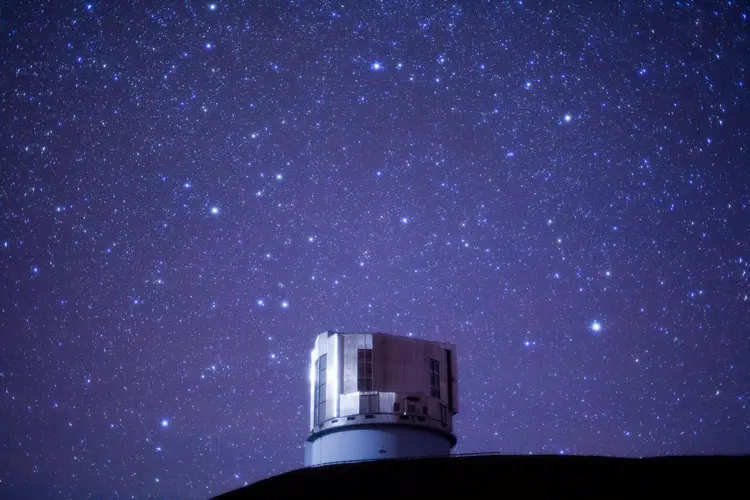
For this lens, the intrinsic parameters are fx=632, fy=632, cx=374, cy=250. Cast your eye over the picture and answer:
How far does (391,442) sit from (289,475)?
5.74 metres

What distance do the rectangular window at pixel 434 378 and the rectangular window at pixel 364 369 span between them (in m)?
2.18

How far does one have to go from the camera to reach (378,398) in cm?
1894

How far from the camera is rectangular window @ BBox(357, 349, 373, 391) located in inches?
762

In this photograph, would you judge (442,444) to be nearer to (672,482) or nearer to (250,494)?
(250,494)

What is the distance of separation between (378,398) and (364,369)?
1.07 meters

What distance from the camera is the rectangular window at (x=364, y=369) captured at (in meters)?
19.4

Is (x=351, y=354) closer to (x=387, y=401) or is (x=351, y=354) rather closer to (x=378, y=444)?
(x=387, y=401)

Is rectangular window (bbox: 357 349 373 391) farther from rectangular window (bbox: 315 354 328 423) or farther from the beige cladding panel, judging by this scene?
rectangular window (bbox: 315 354 328 423)

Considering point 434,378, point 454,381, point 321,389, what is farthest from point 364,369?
point 454,381

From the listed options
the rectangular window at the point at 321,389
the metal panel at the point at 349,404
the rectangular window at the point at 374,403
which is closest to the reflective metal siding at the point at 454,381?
the rectangular window at the point at 374,403

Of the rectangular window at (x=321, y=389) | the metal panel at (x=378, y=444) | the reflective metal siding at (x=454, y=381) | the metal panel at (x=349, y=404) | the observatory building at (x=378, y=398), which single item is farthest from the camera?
the reflective metal siding at (x=454, y=381)

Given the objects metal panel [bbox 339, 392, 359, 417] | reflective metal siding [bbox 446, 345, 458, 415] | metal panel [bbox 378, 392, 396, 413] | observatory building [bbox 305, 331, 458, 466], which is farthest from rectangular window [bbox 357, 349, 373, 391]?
reflective metal siding [bbox 446, 345, 458, 415]

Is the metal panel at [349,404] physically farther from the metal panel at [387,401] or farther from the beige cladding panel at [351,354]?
the metal panel at [387,401]

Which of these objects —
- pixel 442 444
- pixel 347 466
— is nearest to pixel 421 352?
pixel 442 444
